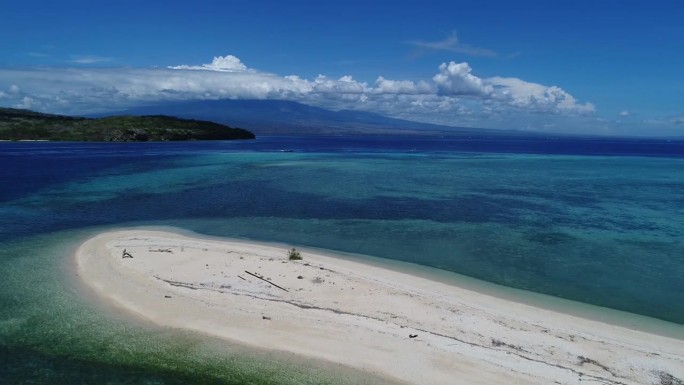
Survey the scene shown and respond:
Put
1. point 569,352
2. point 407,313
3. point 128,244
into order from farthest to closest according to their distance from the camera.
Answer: point 128,244
point 407,313
point 569,352

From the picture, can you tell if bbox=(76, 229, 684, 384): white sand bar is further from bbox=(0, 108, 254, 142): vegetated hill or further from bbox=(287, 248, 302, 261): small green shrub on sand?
bbox=(0, 108, 254, 142): vegetated hill

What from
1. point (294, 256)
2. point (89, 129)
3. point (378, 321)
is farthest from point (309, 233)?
point (89, 129)

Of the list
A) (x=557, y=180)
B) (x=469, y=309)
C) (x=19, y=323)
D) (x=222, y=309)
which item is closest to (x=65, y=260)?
(x=19, y=323)

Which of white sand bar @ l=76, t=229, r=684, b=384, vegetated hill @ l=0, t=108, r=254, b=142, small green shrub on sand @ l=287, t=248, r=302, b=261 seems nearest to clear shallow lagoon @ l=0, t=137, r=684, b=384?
white sand bar @ l=76, t=229, r=684, b=384

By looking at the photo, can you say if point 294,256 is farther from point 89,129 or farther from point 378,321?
point 89,129

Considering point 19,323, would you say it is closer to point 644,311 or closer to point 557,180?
point 644,311
